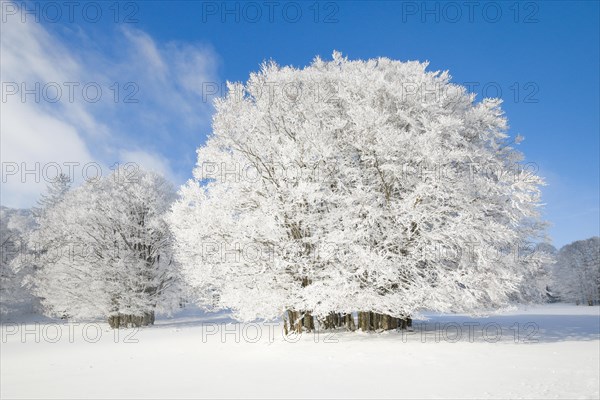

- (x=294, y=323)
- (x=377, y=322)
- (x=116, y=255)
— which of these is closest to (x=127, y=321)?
(x=116, y=255)

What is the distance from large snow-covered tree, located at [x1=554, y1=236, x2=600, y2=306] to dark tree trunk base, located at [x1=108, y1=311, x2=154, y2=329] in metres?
64.5

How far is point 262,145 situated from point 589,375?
44.4 feet

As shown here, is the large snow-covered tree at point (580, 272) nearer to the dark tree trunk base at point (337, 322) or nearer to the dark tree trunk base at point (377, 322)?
the dark tree trunk base at point (337, 322)

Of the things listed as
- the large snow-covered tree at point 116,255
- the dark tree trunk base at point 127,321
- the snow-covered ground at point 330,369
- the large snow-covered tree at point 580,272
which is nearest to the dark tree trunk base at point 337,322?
the snow-covered ground at point 330,369

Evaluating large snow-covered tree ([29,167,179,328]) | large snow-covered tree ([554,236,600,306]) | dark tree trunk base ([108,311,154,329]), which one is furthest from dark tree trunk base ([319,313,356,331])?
large snow-covered tree ([554,236,600,306])

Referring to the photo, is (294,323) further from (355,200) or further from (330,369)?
(330,369)

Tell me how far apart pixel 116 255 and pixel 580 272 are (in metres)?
69.8

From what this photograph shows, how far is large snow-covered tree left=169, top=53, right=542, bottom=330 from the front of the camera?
14.9 metres

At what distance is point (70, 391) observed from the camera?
9.68 m

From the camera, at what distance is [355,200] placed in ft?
49.9

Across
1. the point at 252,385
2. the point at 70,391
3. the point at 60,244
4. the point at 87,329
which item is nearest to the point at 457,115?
the point at 252,385

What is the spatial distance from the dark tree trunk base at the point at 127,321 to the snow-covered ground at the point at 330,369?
13.2 m

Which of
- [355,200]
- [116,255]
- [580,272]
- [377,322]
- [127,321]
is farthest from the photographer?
[580,272]

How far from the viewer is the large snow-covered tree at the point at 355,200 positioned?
48.9 feet
